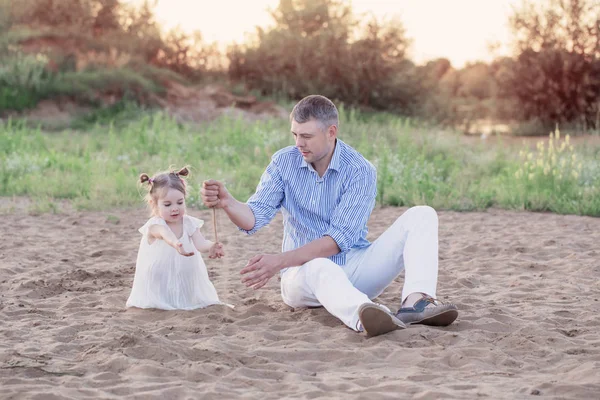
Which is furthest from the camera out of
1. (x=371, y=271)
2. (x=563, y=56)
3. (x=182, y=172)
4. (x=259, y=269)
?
(x=563, y=56)

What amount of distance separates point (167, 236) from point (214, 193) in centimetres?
66

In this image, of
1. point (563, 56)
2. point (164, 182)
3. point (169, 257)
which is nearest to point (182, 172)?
point (164, 182)

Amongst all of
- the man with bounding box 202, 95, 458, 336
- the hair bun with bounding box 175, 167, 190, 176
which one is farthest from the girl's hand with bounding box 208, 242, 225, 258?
the hair bun with bounding box 175, 167, 190, 176

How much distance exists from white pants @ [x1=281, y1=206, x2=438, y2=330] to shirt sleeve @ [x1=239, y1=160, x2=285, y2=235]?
13.1 inches

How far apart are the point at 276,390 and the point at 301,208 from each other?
1.62m

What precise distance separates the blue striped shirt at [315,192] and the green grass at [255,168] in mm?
2984

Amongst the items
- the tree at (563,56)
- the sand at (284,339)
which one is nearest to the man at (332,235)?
the sand at (284,339)

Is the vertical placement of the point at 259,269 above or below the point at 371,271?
above

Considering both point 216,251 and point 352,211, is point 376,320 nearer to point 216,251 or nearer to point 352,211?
point 352,211

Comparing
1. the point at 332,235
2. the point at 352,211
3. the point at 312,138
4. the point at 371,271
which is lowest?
the point at 371,271

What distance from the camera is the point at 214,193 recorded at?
4.65 m

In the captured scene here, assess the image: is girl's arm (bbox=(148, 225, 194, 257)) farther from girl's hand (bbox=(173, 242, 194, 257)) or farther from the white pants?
the white pants

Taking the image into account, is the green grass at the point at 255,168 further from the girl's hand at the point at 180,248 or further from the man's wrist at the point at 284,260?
the man's wrist at the point at 284,260

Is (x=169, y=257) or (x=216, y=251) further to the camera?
(x=169, y=257)
